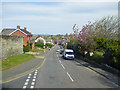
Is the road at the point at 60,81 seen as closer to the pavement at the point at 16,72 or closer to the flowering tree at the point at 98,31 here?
the pavement at the point at 16,72

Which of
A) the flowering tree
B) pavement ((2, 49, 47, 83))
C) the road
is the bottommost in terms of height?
the road

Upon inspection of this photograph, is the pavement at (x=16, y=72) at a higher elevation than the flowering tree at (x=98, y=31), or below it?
below

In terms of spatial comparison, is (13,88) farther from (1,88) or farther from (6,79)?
(6,79)

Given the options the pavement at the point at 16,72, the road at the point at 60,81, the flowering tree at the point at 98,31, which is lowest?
the road at the point at 60,81

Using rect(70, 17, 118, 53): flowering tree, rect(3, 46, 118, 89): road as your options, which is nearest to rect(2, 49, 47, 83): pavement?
rect(3, 46, 118, 89): road

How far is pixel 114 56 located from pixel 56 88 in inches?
367

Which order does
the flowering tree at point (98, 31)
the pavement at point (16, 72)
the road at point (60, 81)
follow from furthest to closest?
the flowering tree at point (98, 31) → the pavement at point (16, 72) → the road at point (60, 81)

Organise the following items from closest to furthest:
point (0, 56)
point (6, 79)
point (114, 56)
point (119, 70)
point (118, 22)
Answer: point (6, 79)
point (119, 70)
point (114, 56)
point (0, 56)
point (118, 22)

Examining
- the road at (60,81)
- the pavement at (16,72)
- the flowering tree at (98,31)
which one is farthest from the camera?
the flowering tree at (98,31)

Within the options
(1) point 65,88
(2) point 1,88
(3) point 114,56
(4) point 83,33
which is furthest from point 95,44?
(2) point 1,88

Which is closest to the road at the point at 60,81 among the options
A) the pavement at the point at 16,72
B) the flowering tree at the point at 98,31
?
the pavement at the point at 16,72

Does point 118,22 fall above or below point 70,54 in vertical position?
above

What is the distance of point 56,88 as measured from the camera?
988 cm

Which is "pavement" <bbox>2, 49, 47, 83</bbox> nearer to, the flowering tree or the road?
the road
